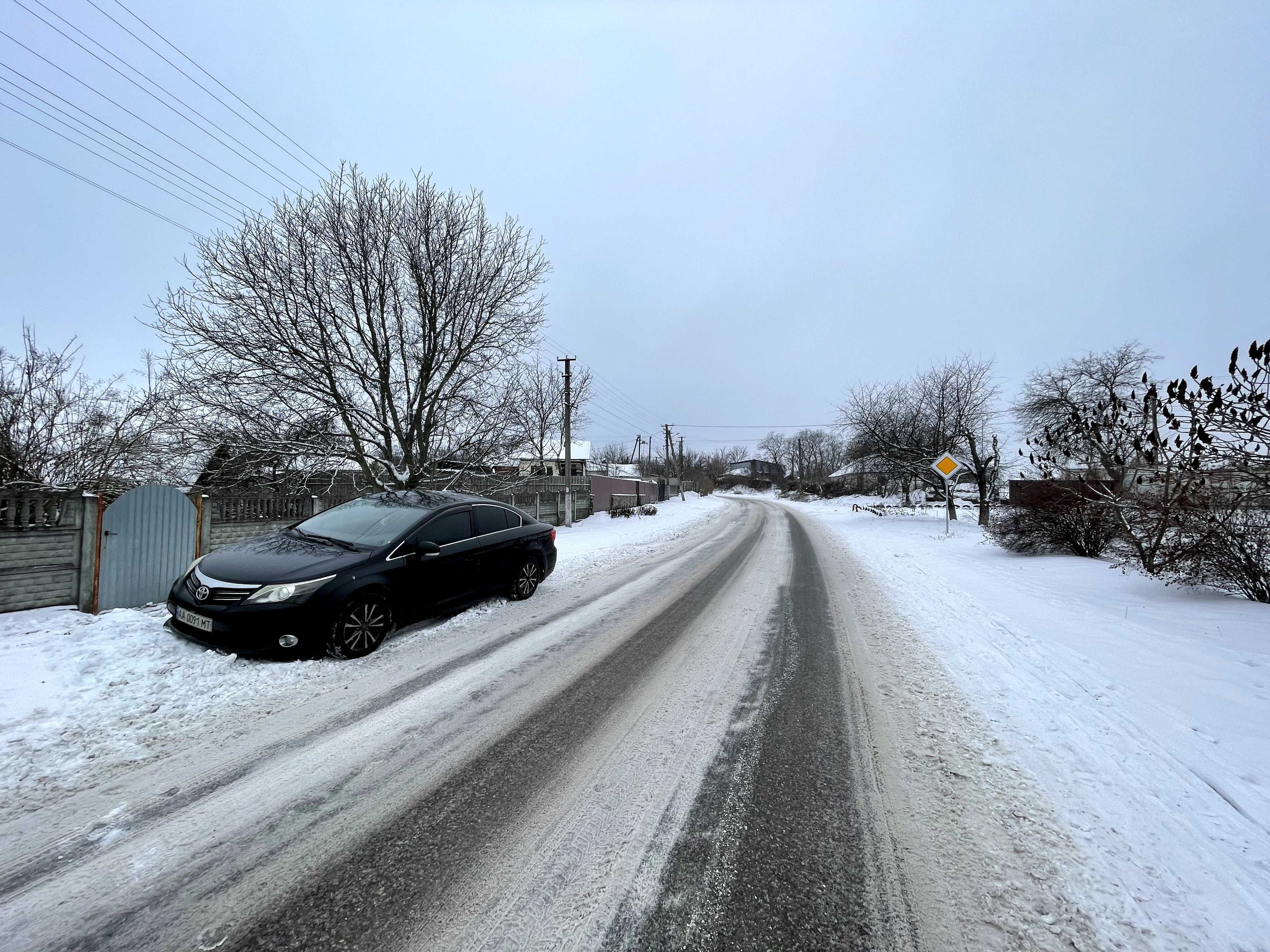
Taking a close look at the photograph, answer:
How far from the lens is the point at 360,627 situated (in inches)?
184

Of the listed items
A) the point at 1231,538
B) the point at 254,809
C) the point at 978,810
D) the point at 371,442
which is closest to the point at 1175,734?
the point at 978,810

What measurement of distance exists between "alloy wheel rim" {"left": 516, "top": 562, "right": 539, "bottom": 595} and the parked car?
2 centimetres

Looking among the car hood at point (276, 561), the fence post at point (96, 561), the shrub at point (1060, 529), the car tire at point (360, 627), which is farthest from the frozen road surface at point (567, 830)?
the shrub at point (1060, 529)

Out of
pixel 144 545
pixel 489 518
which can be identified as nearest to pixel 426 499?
pixel 489 518

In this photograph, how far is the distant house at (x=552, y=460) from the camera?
59.1 ft

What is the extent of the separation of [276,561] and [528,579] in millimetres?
3109

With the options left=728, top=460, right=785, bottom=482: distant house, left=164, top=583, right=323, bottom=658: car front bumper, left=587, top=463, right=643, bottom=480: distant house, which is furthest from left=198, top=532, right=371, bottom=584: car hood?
left=728, top=460, right=785, bottom=482: distant house

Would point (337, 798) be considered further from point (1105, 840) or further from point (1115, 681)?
point (1115, 681)

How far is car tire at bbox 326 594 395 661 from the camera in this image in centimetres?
452

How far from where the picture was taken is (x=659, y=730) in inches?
132

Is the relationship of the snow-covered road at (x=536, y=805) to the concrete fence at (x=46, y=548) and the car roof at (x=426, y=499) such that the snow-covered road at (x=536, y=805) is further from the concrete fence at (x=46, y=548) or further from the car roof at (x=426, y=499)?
the car roof at (x=426, y=499)

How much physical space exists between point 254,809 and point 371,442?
968 cm

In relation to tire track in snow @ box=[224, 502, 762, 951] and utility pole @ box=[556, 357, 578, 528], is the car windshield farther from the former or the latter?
utility pole @ box=[556, 357, 578, 528]

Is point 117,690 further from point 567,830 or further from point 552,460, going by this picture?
point 552,460
